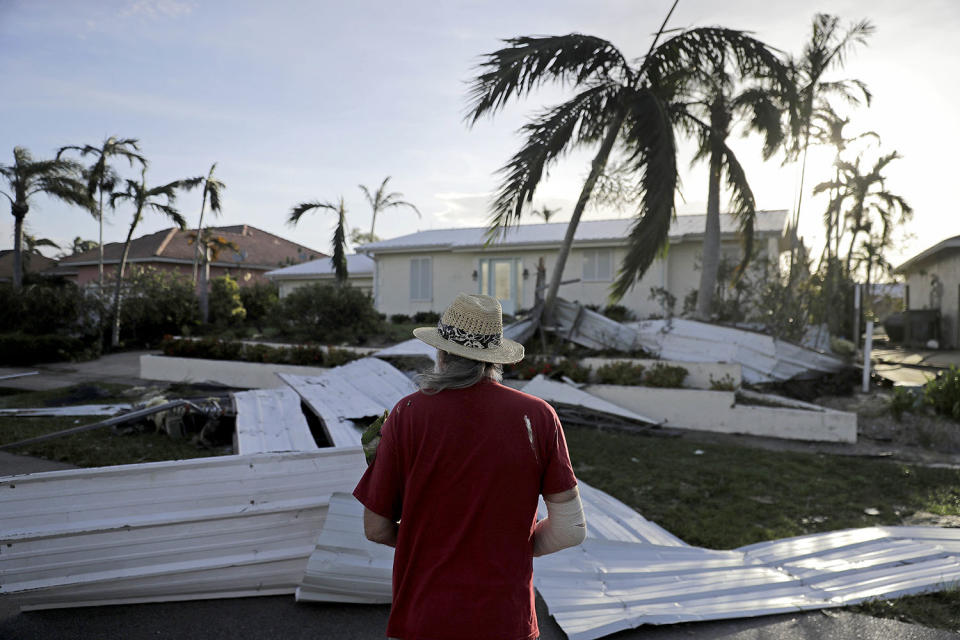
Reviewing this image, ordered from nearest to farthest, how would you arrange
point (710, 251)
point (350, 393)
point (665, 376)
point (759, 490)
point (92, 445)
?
point (759, 490)
point (92, 445)
point (350, 393)
point (665, 376)
point (710, 251)

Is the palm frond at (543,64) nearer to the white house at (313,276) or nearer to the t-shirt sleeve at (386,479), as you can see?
the t-shirt sleeve at (386,479)

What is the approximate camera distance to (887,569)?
4.04m

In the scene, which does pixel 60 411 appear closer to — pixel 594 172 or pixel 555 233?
pixel 594 172

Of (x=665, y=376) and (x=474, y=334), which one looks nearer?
(x=474, y=334)

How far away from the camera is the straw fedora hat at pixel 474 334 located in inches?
77.5

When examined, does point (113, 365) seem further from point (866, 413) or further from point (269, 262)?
point (269, 262)

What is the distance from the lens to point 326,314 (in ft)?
51.1

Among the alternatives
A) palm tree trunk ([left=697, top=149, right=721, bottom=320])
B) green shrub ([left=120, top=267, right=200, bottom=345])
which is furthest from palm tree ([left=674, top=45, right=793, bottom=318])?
green shrub ([left=120, top=267, right=200, bottom=345])

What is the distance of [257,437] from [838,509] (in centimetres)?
500

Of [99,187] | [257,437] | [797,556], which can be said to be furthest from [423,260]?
[797,556]

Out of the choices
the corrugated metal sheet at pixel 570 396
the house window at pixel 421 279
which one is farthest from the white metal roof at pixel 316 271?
the corrugated metal sheet at pixel 570 396

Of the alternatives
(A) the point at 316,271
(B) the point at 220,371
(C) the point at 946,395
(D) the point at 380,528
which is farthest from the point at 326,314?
(D) the point at 380,528

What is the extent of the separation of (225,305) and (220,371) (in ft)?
29.1

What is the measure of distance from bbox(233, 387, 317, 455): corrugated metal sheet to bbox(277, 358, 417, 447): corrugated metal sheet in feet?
0.78
